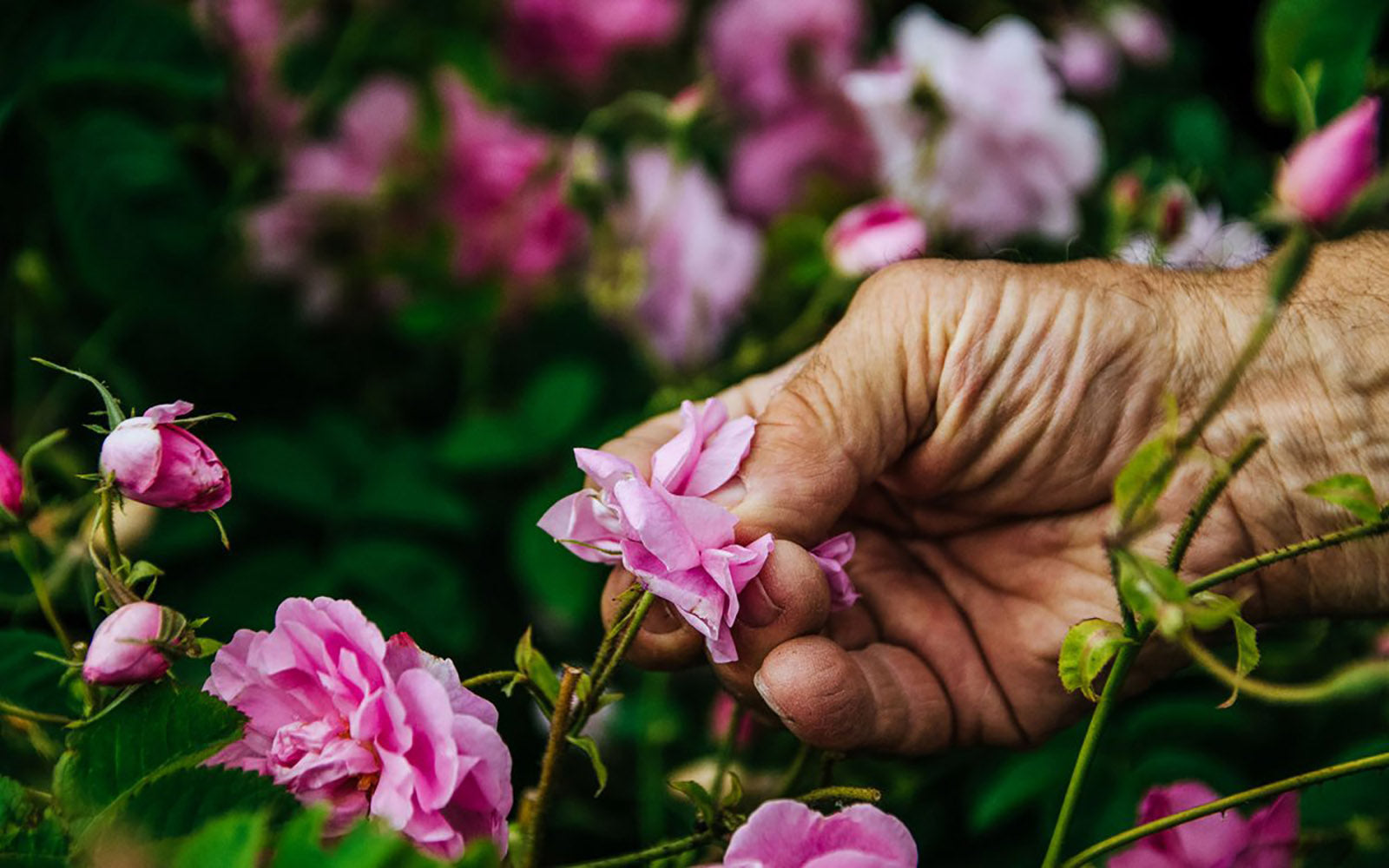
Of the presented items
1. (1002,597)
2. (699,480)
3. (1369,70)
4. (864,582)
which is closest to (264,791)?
(699,480)

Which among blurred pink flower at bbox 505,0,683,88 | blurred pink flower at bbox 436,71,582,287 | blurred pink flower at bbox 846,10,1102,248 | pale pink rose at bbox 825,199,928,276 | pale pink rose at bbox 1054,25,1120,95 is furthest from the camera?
pale pink rose at bbox 1054,25,1120,95

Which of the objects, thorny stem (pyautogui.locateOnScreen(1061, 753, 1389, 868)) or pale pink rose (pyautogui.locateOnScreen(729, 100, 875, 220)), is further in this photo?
pale pink rose (pyautogui.locateOnScreen(729, 100, 875, 220))

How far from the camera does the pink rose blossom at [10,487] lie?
1.63 feet

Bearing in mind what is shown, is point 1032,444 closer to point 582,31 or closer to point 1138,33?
point 582,31

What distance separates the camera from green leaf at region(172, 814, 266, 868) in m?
0.35

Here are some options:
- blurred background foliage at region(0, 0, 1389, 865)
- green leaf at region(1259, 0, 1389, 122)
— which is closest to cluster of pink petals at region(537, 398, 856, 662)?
blurred background foliage at region(0, 0, 1389, 865)

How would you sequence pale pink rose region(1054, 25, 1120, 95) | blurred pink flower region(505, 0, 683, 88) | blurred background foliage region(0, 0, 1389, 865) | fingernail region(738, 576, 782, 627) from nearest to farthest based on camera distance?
fingernail region(738, 576, 782, 627)
blurred background foliage region(0, 0, 1389, 865)
blurred pink flower region(505, 0, 683, 88)
pale pink rose region(1054, 25, 1120, 95)

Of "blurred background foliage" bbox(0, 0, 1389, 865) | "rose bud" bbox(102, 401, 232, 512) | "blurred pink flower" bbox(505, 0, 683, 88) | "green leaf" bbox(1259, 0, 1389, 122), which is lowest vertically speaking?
"blurred background foliage" bbox(0, 0, 1389, 865)

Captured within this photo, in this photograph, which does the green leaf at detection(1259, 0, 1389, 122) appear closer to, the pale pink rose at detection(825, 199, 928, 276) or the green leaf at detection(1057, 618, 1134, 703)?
the pale pink rose at detection(825, 199, 928, 276)

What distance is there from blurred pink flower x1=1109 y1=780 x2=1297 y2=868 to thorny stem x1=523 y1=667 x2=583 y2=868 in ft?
1.02

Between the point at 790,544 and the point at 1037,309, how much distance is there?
0.88 ft

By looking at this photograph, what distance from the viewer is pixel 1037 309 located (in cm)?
74

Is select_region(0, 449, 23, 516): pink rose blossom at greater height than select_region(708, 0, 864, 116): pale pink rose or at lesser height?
lesser

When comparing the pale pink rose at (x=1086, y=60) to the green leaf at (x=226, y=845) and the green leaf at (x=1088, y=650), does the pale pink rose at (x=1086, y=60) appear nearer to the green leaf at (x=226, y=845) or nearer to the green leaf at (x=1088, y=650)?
the green leaf at (x=1088, y=650)
